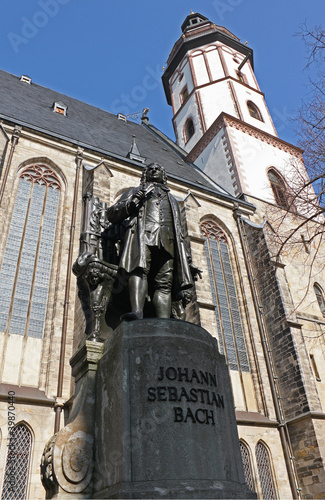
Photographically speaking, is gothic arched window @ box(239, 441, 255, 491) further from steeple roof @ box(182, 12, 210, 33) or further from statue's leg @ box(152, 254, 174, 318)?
steeple roof @ box(182, 12, 210, 33)

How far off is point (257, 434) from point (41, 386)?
639cm

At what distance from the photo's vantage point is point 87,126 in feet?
60.6

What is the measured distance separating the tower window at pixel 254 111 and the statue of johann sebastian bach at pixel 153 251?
2190 cm

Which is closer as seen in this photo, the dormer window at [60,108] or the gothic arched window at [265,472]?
the gothic arched window at [265,472]

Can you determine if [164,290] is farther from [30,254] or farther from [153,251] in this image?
[30,254]

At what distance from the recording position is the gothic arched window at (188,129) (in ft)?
82.9

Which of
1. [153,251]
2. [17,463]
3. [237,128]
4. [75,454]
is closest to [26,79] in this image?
[237,128]

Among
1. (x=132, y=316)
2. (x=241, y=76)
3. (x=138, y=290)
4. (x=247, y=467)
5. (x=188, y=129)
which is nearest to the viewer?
(x=132, y=316)

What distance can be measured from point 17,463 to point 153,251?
6543mm

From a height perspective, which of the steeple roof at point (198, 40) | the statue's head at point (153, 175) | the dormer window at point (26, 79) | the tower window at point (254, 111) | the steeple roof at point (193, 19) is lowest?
the statue's head at point (153, 175)

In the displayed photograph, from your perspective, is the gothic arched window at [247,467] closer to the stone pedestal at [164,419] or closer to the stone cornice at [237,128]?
the stone pedestal at [164,419]

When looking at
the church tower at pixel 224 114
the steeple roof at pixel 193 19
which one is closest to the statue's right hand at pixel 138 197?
the church tower at pixel 224 114

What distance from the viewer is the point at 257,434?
11.4 m

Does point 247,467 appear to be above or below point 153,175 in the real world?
below
